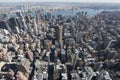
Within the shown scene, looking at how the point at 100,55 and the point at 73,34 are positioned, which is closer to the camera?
the point at 100,55

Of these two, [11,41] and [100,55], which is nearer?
[100,55]

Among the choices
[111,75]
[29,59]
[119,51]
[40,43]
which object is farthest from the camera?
[40,43]

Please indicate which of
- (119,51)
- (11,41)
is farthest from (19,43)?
(119,51)

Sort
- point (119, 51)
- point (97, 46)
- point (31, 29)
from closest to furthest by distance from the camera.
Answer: point (119, 51) → point (97, 46) → point (31, 29)

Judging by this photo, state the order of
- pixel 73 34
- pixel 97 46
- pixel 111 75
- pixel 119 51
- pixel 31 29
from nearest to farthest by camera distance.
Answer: pixel 111 75, pixel 119 51, pixel 97 46, pixel 73 34, pixel 31 29

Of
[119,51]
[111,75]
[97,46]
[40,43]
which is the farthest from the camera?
[40,43]

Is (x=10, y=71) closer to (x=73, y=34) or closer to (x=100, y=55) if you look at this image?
(x=100, y=55)

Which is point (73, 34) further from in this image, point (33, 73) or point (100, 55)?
point (33, 73)

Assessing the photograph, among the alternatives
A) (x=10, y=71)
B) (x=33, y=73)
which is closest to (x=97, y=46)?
(x=33, y=73)
